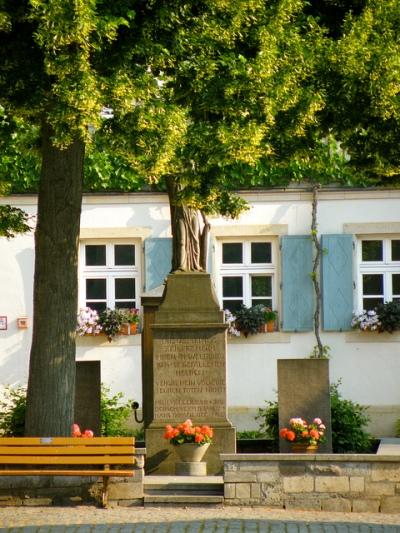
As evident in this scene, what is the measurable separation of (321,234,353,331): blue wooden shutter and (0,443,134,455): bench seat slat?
975 centimetres

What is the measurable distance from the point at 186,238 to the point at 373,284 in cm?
748

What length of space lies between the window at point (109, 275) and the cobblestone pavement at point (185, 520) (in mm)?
9975

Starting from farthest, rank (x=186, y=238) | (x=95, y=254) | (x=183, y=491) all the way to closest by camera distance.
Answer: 1. (x=95, y=254)
2. (x=186, y=238)
3. (x=183, y=491)

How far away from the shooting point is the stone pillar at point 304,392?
14.6 m

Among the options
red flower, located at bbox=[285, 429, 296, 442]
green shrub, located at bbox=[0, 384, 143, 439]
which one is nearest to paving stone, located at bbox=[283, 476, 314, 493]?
red flower, located at bbox=[285, 429, 296, 442]

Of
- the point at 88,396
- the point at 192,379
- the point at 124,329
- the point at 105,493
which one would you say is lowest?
the point at 105,493

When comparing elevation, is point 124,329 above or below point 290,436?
above

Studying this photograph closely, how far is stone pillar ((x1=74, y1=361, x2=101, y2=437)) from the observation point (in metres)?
14.9

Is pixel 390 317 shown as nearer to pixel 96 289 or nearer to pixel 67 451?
pixel 96 289

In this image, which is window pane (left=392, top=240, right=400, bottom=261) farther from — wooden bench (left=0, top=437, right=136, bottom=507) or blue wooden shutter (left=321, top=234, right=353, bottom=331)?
wooden bench (left=0, top=437, right=136, bottom=507)

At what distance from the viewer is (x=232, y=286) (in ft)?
72.9

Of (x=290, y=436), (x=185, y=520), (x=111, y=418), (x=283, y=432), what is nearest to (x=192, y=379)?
(x=283, y=432)

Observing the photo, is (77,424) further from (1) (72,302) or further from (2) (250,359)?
(2) (250,359)

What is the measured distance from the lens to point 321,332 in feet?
71.5
